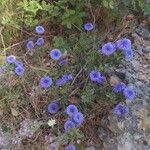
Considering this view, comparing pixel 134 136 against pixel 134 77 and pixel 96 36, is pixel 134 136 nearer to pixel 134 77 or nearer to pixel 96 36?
pixel 134 77

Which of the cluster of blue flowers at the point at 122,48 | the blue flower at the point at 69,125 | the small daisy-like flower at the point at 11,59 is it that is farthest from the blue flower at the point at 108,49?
the small daisy-like flower at the point at 11,59

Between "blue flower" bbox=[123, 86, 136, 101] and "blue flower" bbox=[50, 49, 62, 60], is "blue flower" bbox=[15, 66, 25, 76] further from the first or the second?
"blue flower" bbox=[123, 86, 136, 101]

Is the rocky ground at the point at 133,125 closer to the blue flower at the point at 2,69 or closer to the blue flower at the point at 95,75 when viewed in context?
the blue flower at the point at 95,75

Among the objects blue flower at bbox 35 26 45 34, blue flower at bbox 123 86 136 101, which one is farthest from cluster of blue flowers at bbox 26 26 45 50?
blue flower at bbox 123 86 136 101

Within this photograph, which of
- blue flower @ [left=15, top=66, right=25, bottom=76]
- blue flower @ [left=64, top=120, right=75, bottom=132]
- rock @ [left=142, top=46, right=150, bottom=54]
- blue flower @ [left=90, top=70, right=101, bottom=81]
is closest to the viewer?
blue flower @ [left=64, top=120, right=75, bottom=132]

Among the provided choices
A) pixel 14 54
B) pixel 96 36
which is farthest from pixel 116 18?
pixel 14 54

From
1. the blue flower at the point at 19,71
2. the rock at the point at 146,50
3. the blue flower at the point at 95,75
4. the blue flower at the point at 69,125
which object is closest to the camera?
the blue flower at the point at 69,125

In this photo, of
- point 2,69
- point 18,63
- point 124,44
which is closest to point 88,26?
point 124,44
